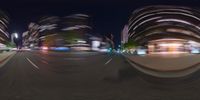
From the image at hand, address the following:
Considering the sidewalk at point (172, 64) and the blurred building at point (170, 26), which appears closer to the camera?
the sidewalk at point (172, 64)

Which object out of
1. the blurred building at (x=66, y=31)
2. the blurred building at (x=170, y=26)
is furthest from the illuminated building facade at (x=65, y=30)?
the blurred building at (x=170, y=26)

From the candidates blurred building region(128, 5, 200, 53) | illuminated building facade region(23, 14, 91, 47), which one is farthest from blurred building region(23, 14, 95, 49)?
blurred building region(128, 5, 200, 53)

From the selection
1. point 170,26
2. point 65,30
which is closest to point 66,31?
point 65,30

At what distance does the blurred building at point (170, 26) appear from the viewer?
29.1 metres

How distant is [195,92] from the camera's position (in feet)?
54.9

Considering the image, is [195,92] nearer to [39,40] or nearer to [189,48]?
[189,48]

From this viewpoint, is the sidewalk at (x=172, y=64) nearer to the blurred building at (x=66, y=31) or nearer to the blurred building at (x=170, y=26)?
the blurred building at (x=170, y=26)

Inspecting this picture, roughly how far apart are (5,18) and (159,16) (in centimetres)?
1025

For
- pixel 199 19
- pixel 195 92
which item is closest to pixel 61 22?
pixel 199 19

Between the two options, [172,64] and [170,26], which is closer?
[172,64]

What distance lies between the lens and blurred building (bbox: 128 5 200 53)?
29125mm

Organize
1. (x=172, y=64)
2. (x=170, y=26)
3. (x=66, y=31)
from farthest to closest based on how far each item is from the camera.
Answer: (x=170, y=26), (x=172, y=64), (x=66, y=31)

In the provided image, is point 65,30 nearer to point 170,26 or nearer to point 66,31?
point 66,31

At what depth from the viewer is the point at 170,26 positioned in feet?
102
